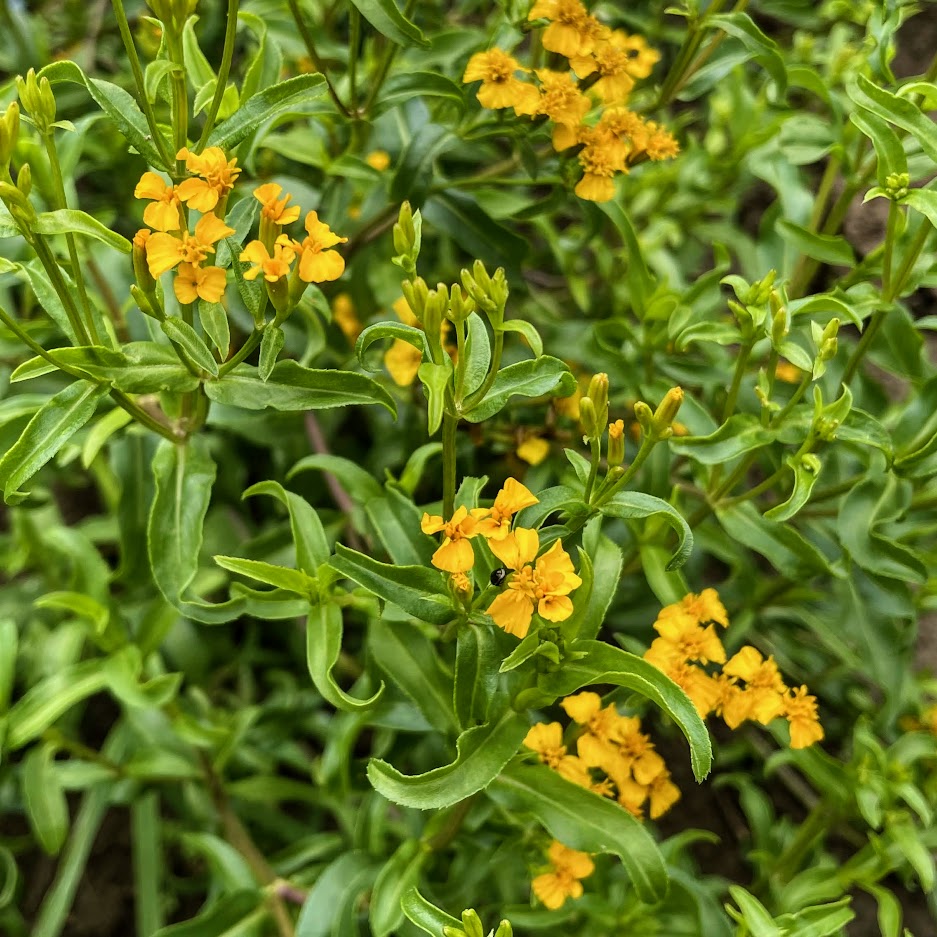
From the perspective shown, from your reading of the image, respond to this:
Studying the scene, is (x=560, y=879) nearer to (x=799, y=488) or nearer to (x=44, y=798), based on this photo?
(x=799, y=488)

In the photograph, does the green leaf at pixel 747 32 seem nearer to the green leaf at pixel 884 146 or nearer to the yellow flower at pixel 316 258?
the green leaf at pixel 884 146

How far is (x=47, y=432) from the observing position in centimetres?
99

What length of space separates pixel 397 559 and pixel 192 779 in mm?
759

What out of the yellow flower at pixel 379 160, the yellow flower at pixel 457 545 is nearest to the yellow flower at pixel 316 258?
the yellow flower at pixel 457 545

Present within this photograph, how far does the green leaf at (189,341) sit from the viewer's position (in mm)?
970

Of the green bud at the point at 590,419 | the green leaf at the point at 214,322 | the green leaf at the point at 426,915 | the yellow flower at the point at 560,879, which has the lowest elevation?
the yellow flower at the point at 560,879

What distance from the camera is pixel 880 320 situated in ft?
4.05

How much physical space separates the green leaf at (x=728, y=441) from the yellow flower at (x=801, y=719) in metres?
0.30

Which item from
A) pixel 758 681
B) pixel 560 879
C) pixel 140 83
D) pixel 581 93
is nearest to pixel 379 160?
pixel 581 93

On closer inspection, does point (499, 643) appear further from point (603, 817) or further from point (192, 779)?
point (192, 779)

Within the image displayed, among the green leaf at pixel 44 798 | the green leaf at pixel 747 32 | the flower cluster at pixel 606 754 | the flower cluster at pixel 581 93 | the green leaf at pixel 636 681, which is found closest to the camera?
the green leaf at pixel 636 681

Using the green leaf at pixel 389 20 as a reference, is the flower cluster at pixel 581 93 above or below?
below

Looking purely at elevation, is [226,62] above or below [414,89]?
above

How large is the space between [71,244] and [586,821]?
2.79 ft
